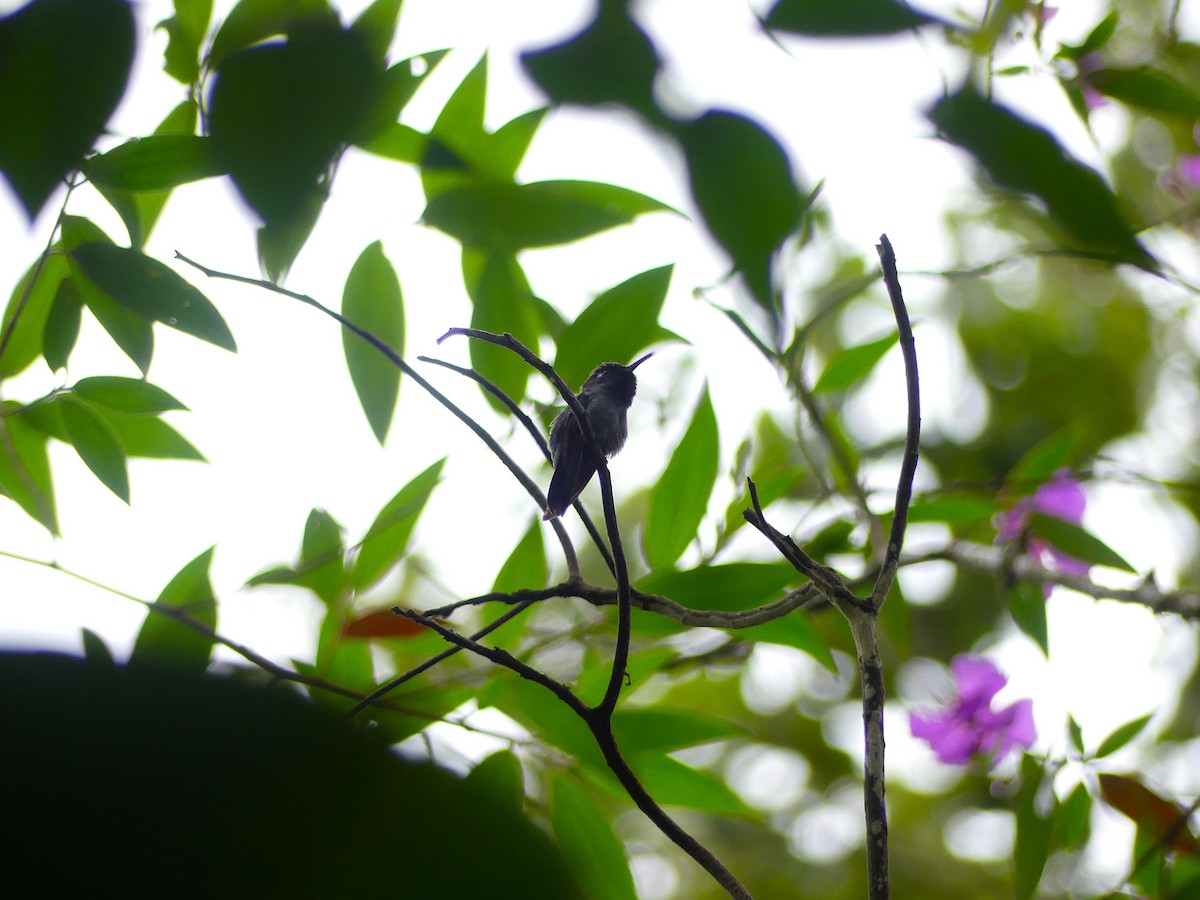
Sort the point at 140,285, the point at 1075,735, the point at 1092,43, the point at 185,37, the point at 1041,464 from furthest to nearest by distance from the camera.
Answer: the point at 1041,464 < the point at 1075,735 < the point at 1092,43 < the point at 140,285 < the point at 185,37

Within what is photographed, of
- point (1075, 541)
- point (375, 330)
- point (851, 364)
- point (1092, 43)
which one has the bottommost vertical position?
point (375, 330)

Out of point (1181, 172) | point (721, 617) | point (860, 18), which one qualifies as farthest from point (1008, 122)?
point (1181, 172)

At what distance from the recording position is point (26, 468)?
4.72 feet

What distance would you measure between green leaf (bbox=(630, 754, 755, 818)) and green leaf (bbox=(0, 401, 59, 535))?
1.00 meters

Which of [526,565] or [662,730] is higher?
A: [526,565]

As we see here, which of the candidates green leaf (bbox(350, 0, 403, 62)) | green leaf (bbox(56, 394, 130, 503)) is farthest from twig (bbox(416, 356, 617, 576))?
green leaf (bbox(56, 394, 130, 503))

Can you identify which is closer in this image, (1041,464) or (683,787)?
(683,787)

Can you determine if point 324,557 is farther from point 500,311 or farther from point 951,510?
point 951,510

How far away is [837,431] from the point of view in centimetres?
198

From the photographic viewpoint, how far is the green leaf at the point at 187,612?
1.30m

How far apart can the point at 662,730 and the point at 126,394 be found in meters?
0.98

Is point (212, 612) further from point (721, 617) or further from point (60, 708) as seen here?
point (60, 708)

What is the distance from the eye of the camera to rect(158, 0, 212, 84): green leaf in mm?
876

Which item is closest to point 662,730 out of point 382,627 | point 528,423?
point 382,627
